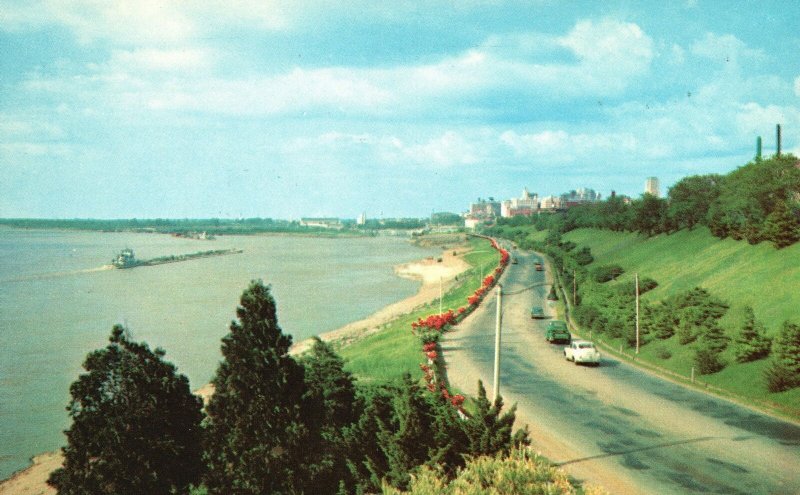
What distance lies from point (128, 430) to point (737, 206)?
187 feet

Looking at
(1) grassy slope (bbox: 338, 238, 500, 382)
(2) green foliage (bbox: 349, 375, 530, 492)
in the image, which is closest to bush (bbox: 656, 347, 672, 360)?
(1) grassy slope (bbox: 338, 238, 500, 382)

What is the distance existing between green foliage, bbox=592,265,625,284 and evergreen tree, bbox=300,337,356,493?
170 feet

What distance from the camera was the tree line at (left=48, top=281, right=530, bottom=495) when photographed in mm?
14414

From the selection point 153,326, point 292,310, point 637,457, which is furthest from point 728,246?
point 153,326

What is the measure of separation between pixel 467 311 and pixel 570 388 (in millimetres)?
24615

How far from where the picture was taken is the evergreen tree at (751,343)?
28281 mm

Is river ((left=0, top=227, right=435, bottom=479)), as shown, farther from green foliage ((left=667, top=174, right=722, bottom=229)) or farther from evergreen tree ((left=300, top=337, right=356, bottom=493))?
green foliage ((left=667, top=174, right=722, bottom=229))

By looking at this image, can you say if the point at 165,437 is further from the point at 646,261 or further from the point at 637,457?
the point at 646,261

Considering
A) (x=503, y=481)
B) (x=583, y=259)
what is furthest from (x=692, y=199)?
(x=503, y=481)

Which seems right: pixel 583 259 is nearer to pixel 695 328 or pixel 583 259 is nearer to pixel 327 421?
pixel 695 328

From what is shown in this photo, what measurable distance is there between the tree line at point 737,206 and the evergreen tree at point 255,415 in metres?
41.2

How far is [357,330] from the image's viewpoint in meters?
60.8

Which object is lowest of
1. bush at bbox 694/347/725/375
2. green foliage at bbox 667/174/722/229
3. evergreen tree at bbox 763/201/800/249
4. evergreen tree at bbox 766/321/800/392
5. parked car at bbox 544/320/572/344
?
parked car at bbox 544/320/572/344

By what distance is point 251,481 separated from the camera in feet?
48.7
